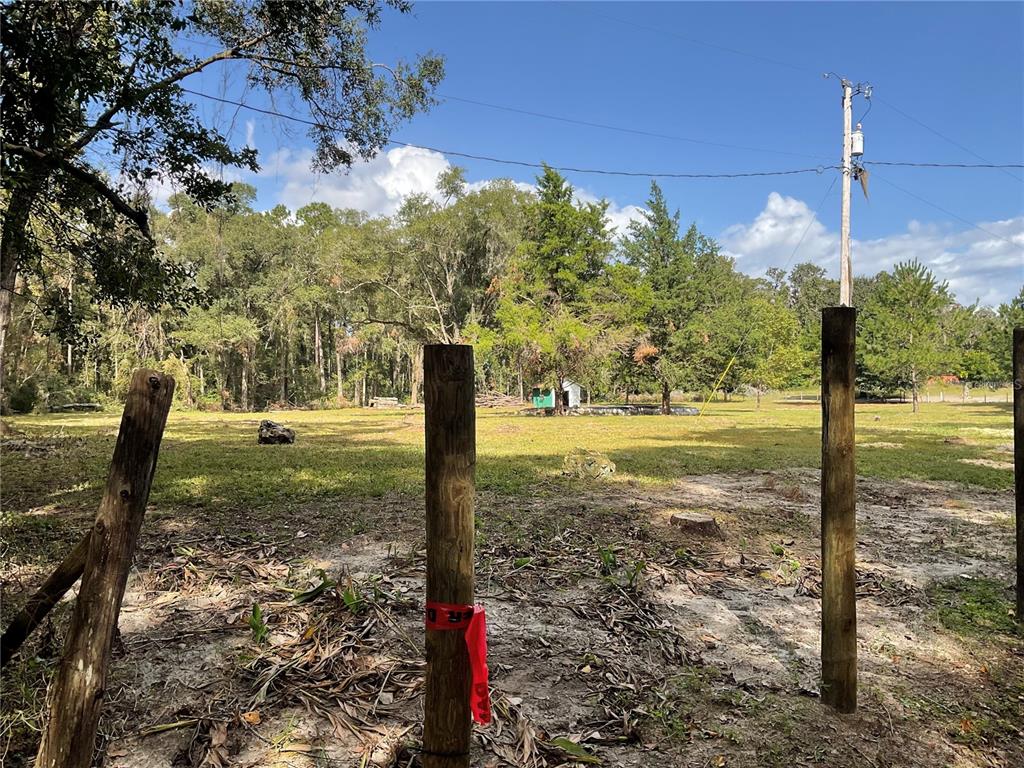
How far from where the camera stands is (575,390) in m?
34.5

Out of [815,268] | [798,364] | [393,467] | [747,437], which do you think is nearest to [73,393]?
[393,467]

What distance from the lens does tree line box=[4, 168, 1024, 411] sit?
26.7 m

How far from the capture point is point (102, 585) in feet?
6.11

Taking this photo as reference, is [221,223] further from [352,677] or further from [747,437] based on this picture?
[352,677]

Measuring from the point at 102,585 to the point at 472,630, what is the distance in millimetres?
1156

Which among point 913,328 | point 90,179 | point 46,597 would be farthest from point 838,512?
point 913,328

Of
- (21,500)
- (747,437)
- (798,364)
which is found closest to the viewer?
(21,500)

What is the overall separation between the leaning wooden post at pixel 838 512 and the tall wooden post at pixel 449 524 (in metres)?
1.83

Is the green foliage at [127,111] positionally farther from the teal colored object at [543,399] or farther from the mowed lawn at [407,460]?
the teal colored object at [543,399]

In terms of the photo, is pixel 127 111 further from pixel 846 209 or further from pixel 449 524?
pixel 846 209

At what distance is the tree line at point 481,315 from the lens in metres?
26.7

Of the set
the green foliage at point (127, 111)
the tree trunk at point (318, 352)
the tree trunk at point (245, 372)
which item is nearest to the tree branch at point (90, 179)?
the green foliage at point (127, 111)

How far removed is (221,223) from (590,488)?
105 feet

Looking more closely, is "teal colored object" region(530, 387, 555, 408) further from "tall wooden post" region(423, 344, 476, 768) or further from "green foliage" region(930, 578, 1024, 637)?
"tall wooden post" region(423, 344, 476, 768)
